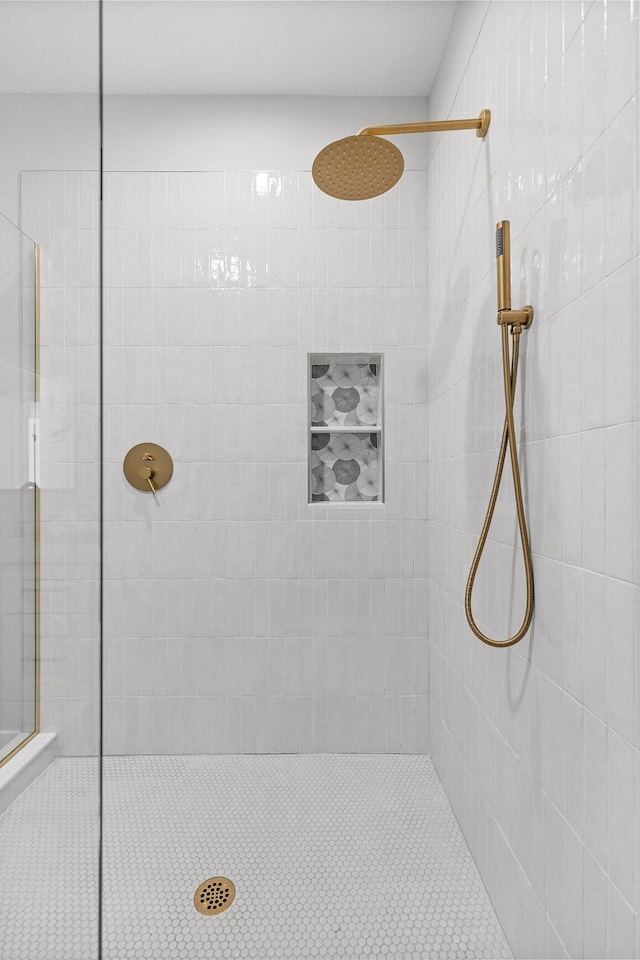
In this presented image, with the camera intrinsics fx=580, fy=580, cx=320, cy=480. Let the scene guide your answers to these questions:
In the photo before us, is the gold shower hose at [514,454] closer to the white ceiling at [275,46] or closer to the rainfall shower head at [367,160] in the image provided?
the rainfall shower head at [367,160]

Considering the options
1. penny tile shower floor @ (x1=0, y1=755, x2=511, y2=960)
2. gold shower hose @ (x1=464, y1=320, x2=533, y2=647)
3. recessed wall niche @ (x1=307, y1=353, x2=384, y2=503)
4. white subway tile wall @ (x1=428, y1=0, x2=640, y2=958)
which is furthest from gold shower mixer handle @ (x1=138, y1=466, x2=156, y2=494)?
gold shower hose @ (x1=464, y1=320, x2=533, y2=647)

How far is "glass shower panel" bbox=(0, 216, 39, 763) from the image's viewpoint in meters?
0.63

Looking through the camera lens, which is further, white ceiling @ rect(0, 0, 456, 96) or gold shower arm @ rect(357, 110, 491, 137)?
white ceiling @ rect(0, 0, 456, 96)

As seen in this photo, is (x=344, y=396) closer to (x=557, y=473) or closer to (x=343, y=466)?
(x=343, y=466)

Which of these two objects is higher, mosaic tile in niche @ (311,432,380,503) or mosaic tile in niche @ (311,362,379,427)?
mosaic tile in niche @ (311,362,379,427)

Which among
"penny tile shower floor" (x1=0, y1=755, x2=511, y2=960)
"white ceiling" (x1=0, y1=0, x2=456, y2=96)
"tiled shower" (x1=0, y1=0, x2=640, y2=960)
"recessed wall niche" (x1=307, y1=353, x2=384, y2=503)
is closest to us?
"tiled shower" (x1=0, y1=0, x2=640, y2=960)

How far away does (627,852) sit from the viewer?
2.81 feet

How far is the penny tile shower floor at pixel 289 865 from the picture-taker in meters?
1.40

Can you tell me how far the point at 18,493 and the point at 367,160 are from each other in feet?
4.40

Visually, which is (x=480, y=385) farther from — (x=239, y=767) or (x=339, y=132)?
(x=239, y=767)

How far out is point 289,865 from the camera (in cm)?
167

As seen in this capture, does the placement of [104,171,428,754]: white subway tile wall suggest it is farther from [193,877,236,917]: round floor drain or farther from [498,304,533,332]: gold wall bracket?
[498,304,533,332]: gold wall bracket

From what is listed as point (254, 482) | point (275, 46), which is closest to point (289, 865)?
point (254, 482)

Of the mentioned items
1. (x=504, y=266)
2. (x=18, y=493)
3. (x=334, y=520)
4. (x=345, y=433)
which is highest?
(x=504, y=266)
